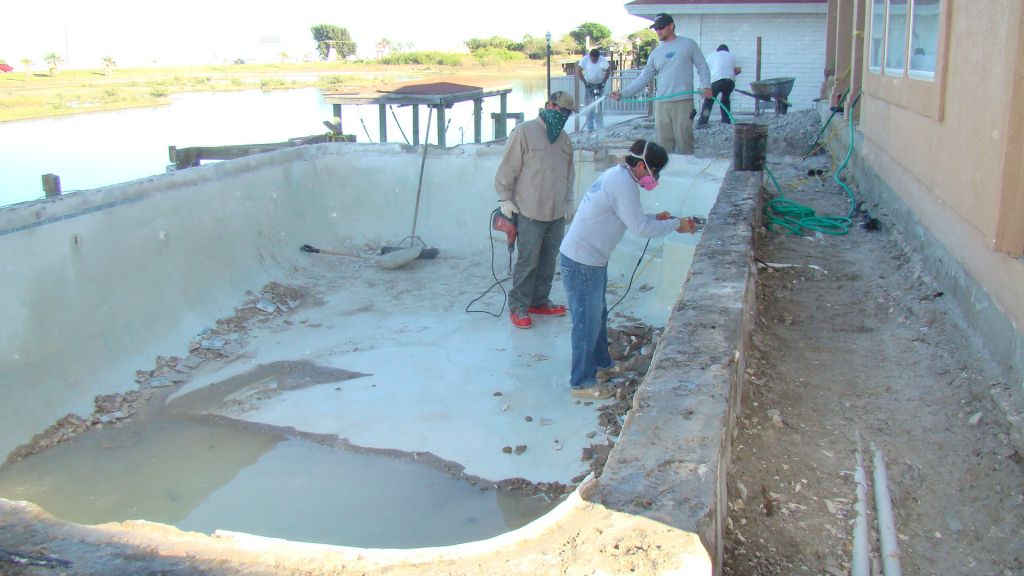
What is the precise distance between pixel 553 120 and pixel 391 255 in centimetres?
366

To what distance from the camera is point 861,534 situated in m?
2.86

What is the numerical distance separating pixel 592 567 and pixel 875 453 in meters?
1.74

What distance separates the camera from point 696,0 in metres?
17.5

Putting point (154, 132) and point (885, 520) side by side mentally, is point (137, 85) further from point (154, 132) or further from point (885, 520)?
point (885, 520)

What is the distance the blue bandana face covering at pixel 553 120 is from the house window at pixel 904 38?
2.68 metres

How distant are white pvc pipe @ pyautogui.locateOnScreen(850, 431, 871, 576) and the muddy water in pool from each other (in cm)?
215

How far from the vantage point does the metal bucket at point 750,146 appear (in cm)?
793

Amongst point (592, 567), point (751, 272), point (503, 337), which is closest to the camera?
point (592, 567)

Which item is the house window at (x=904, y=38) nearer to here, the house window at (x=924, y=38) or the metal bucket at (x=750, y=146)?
the house window at (x=924, y=38)

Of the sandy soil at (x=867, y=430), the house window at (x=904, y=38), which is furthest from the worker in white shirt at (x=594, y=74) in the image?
the sandy soil at (x=867, y=430)

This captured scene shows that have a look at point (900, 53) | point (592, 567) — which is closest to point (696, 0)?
point (900, 53)

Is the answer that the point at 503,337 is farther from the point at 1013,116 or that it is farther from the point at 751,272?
the point at 1013,116

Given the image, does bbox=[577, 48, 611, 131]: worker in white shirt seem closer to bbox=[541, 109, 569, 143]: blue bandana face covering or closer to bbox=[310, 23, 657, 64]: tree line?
bbox=[541, 109, 569, 143]: blue bandana face covering

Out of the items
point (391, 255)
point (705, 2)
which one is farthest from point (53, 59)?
point (391, 255)
